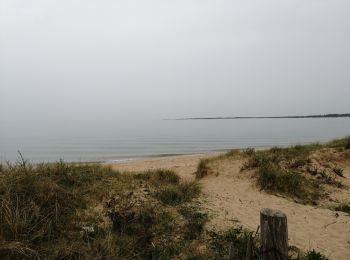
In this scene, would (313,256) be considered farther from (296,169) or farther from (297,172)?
(296,169)

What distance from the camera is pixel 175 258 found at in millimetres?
5055

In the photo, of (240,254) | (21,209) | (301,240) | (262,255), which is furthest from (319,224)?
(21,209)

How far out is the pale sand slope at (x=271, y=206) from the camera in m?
5.92

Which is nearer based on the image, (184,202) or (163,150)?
(184,202)

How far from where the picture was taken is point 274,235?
3.42 meters

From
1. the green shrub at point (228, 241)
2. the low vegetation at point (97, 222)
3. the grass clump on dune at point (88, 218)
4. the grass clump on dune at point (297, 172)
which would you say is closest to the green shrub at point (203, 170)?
the grass clump on dune at point (297, 172)

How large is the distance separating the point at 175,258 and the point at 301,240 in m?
2.31

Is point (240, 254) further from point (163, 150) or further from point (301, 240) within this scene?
point (163, 150)

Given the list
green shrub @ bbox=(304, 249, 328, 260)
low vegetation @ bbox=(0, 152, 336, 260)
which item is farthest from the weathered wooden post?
green shrub @ bbox=(304, 249, 328, 260)

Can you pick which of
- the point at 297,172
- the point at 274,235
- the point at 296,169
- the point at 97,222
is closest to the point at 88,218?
the point at 97,222

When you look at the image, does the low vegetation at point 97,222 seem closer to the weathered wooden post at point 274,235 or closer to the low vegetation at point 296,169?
the weathered wooden post at point 274,235

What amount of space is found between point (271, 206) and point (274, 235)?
4787mm

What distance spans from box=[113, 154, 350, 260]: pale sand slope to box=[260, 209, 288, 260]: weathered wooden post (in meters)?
2.43

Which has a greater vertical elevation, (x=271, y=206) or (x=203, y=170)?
(x=203, y=170)
